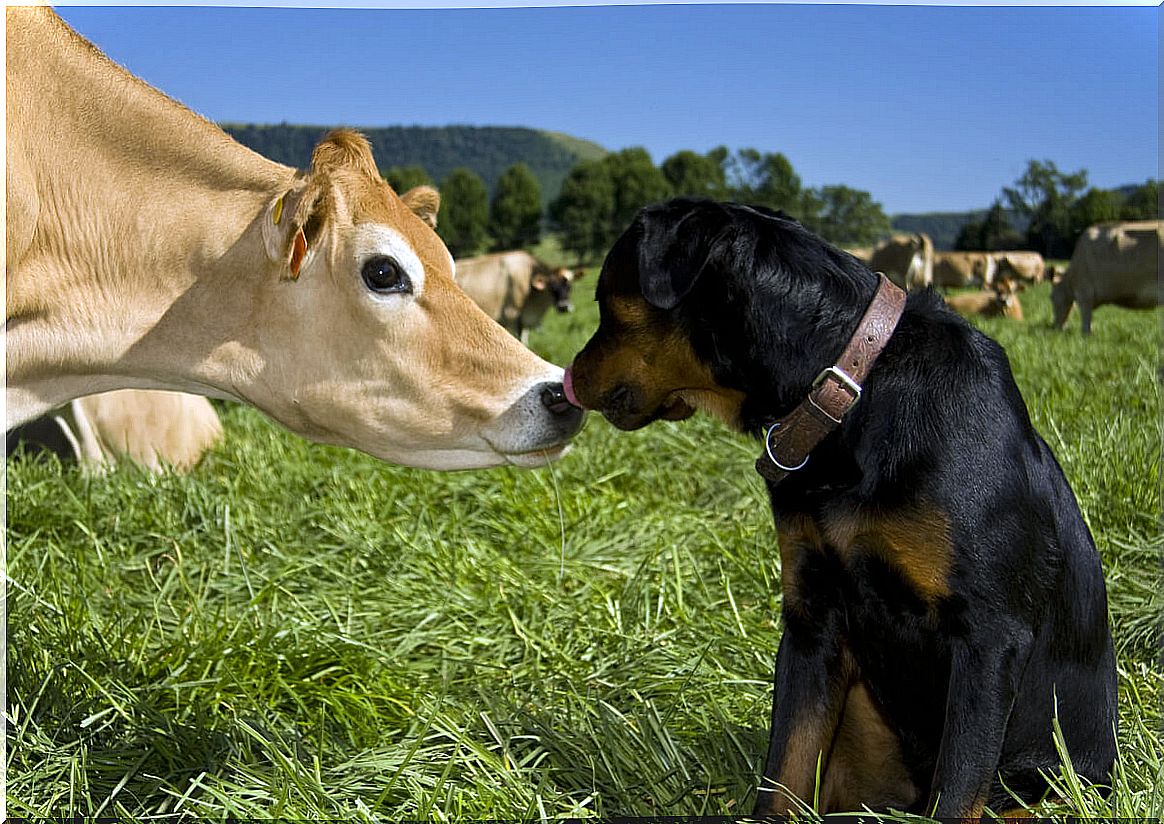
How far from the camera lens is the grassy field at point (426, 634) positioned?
110 inches

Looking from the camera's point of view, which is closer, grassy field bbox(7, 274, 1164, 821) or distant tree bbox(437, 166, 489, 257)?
grassy field bbox(7, 274, 1164, 821)

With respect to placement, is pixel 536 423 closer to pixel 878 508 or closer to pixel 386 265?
pixel 386 265

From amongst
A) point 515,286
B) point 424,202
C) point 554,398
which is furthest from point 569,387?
point 515,286

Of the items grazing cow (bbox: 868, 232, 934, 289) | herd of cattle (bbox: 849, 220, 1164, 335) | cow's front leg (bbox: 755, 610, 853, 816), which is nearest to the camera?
cow's front leg (bbox: 755, 610, 853, 816)

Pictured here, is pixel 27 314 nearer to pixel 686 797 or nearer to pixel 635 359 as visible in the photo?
pixel 635 359

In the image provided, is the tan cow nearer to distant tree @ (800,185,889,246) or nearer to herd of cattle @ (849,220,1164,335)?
herd of cattle @ (849,220,1164,335)

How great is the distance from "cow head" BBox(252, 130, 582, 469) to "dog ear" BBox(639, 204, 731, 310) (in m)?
0.50

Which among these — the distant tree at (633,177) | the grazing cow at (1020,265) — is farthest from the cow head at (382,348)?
the distant tree at (633,177)

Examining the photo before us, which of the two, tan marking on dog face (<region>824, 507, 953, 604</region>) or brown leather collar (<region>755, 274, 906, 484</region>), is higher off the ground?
brown leather collar (<region>755, 274, 906, 484</region>)

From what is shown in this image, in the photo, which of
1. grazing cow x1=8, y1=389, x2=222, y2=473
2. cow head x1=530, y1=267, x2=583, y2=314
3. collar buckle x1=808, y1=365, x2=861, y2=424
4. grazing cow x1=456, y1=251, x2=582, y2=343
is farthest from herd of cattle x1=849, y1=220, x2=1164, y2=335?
collar buckle x1=808, y1=365, x2=861, y2=424

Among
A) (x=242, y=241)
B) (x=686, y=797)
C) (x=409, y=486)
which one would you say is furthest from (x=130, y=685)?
(x=409, y=486)

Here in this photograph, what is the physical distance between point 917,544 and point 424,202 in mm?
1705

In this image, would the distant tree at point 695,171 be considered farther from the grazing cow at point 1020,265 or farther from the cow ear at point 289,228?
the cow ear at point 289,228

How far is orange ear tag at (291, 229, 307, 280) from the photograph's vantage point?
2.52 metres
